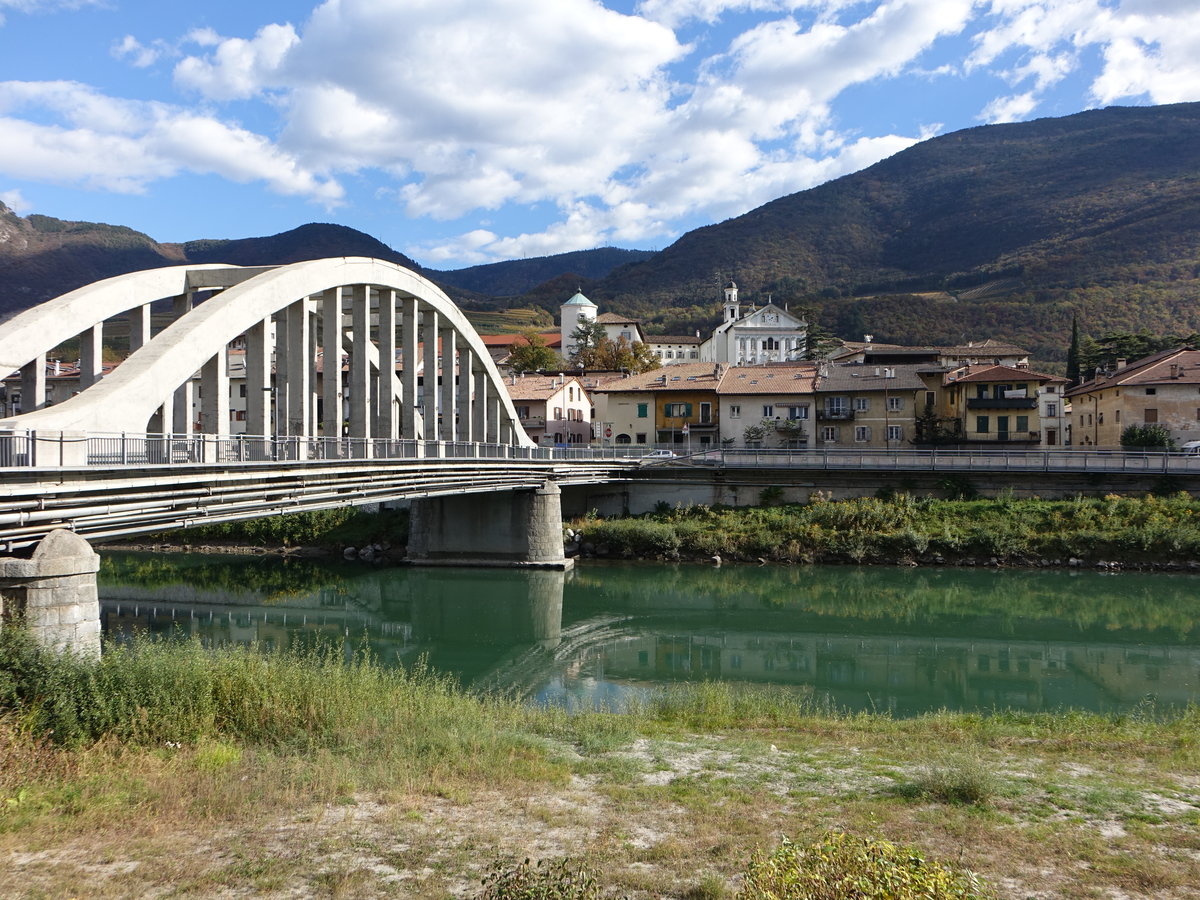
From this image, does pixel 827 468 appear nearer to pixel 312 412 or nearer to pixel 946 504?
pixel 946 504

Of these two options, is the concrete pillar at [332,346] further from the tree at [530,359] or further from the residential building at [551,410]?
the tree at [530,359]

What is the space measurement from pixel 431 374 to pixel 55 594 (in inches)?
884

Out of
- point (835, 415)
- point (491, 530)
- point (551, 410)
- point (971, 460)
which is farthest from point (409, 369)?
point (835, 415)

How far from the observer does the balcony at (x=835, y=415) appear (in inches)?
2140

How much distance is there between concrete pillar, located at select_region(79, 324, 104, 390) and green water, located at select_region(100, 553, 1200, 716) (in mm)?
6286

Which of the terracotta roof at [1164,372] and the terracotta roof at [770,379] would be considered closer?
the terracotta roof at [1164,372]

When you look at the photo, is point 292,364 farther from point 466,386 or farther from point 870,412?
point 870,412

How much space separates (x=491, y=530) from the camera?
3891cm

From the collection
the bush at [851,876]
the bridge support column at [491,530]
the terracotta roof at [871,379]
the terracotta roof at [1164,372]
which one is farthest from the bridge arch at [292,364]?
the terracotta roof at [1164,372]

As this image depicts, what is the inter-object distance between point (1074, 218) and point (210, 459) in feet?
636

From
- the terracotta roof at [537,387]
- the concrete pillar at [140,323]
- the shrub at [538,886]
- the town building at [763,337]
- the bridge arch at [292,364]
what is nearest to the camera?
the shrub at [538,886]

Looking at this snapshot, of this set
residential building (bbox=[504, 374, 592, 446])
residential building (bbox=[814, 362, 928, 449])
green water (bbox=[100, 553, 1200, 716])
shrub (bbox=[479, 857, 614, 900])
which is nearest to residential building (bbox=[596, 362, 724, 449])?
residential building (bbox=[504, 374, 592, 446])

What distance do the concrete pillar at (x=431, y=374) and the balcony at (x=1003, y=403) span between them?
3452 centimetres

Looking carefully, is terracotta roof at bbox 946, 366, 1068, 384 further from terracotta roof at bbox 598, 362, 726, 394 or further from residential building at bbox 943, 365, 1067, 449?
terracotta roof at bbox 598, 362, 726, 394
